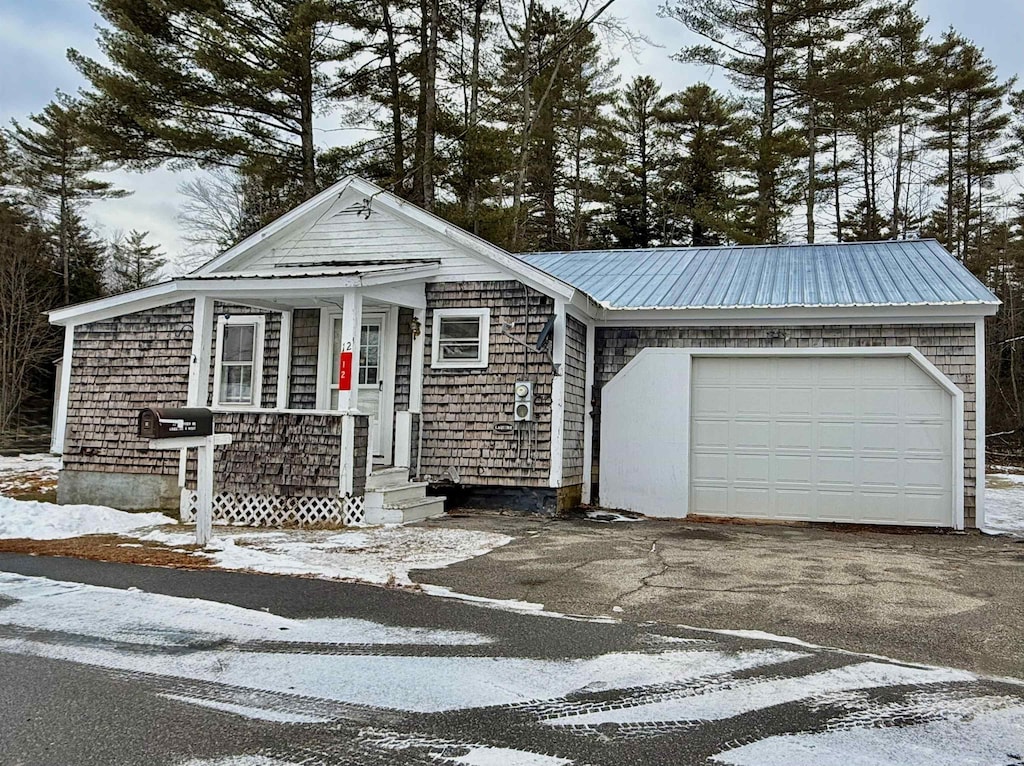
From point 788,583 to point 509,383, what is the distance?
480 centimetres

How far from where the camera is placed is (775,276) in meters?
12.0

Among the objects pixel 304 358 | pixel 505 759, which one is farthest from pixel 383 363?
pixel 505 759

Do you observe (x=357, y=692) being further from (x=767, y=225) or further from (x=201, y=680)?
(x=767, y=225)

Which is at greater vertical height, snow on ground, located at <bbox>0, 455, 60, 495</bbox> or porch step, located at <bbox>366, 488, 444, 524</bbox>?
porch step, located at <bbox>366, 488, 444, 524</bbox>

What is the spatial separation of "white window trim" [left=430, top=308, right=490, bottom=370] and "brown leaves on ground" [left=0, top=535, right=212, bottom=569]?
4022 millimetres

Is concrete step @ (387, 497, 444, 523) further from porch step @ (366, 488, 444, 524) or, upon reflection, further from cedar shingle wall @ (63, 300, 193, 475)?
cedar shingle wall @ (63, 300, 193, 475)

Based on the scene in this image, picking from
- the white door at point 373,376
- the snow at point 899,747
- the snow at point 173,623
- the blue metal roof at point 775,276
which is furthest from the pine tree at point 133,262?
the snow at point 899,747

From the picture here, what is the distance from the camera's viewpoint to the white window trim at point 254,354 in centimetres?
1130

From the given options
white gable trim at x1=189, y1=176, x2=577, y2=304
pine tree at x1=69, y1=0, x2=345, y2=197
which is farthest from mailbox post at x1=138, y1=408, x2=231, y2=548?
pine tree at x1=69, y1=0, x2=345, y2=197

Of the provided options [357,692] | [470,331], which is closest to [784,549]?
[470,331]

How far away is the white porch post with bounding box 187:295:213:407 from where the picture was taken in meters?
10.2

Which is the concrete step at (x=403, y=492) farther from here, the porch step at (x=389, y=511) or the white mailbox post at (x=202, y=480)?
the white mailbox post at (x=202, y=480)

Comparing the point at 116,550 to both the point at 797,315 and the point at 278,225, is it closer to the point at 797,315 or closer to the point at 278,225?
the point at 278,225

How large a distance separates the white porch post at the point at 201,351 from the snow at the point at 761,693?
7.99 metres
